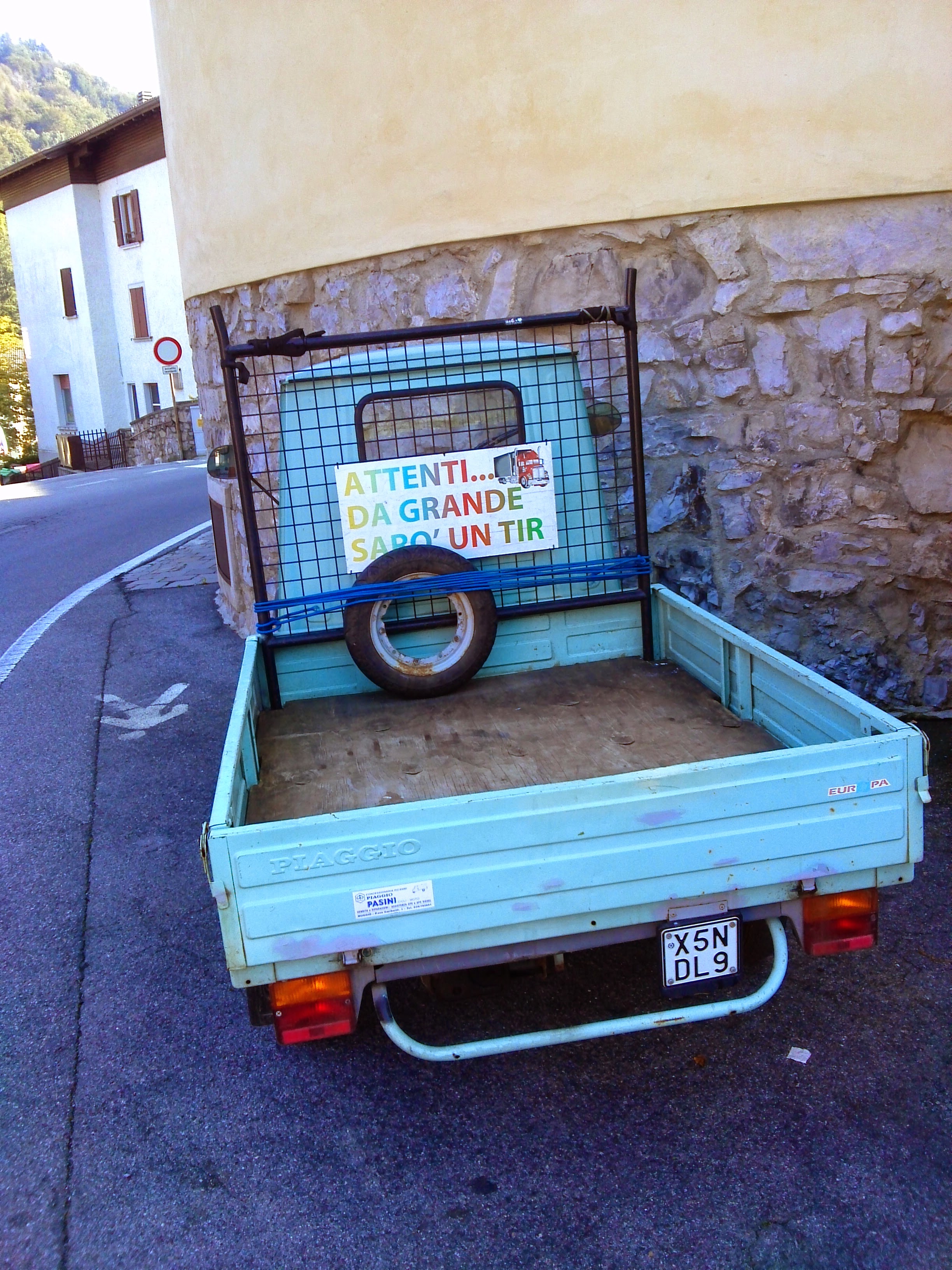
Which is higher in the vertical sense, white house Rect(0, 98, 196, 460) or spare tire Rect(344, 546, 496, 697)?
white house Rect(0, 98, 196, 460)

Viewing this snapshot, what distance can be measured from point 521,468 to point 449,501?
320 mm

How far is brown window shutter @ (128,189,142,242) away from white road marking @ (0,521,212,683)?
24023 mm

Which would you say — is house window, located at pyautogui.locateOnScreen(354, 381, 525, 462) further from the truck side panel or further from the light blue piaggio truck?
the truck side panel

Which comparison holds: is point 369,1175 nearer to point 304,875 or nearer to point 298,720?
point 304,875

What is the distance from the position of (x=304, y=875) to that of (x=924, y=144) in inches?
189

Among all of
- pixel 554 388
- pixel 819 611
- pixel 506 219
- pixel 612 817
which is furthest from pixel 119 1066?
pixel 506 219

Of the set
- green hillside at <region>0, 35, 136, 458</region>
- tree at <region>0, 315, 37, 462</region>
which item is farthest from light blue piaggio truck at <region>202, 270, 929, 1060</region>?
green hillside at <region>0, 35, 136, 458</region>

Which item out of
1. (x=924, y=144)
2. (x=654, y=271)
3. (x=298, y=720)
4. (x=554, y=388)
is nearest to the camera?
(x=298, y=720)

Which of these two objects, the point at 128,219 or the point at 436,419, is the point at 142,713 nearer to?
the point at 436,419

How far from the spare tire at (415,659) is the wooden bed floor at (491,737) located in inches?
3.2

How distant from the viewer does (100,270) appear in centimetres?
3584

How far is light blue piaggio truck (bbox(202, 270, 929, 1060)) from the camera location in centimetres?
255

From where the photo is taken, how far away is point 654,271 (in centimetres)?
558

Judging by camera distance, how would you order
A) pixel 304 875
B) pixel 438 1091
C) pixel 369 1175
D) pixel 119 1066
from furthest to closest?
pixel 119 1066 < pixel 438 1091 < pixel 369 1175 < pixel 304 875
